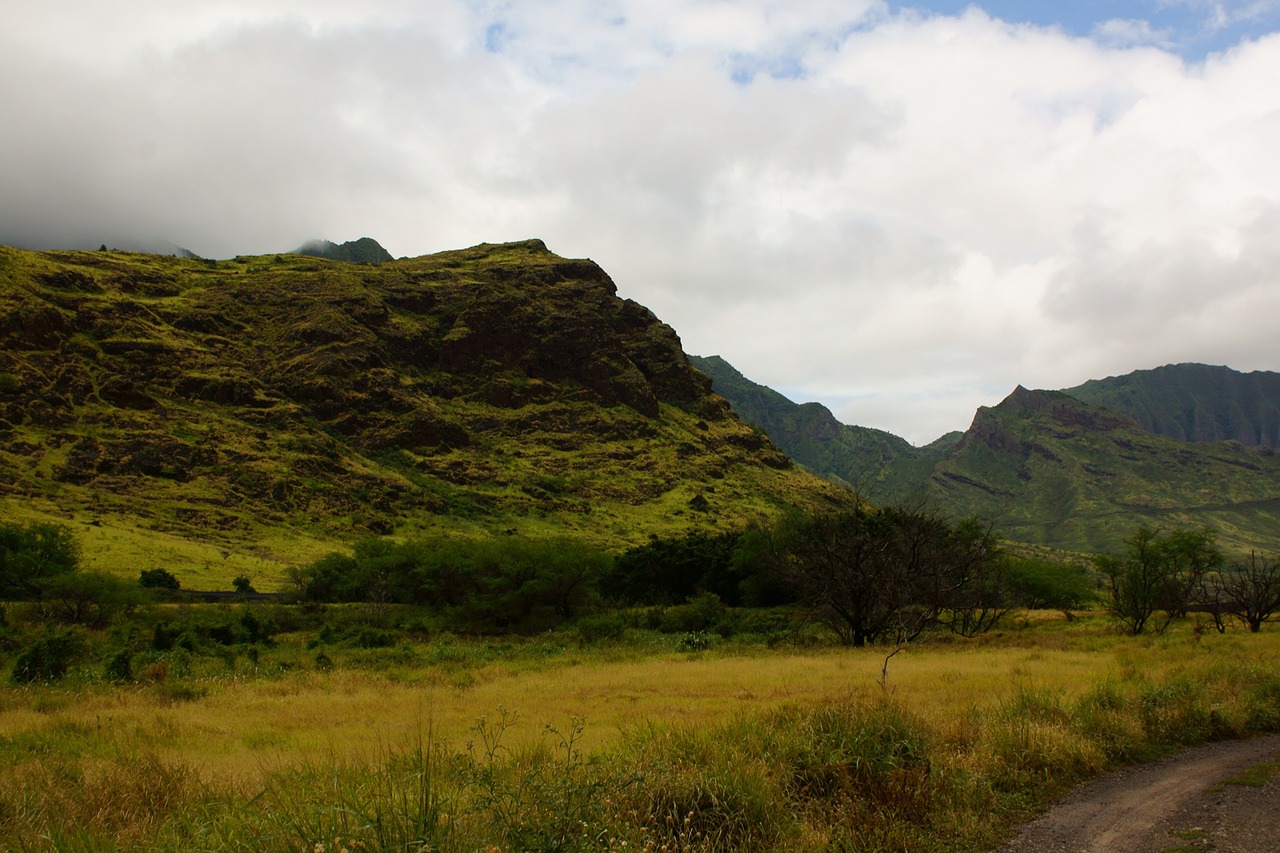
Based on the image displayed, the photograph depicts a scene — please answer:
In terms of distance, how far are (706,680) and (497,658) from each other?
1498cm

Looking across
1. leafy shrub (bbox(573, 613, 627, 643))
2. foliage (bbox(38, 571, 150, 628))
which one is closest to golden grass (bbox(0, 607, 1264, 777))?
leafy shrub (bbox(573, 613, 627, 643))

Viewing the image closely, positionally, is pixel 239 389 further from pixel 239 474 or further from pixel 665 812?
pixel 665 812

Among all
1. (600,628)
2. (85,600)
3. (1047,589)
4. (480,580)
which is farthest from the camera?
(1047,589)

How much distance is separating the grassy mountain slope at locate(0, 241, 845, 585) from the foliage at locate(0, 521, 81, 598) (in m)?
→ 11.9

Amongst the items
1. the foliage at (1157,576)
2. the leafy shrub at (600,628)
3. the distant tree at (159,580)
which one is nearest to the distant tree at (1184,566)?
the foliage at (1157,576)

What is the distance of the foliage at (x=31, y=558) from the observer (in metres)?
52.3

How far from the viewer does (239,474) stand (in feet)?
354

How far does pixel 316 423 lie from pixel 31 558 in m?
Answer: 88.0

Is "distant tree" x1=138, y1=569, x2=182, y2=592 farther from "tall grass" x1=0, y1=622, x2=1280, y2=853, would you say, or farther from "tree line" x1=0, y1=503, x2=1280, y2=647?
"tall grass" x1=0, y1=622, x2=1280, y2=853

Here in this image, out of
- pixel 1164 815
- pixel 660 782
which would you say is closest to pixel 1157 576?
pixel 1164 815

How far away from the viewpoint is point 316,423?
138625 millimetres

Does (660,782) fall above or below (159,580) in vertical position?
above

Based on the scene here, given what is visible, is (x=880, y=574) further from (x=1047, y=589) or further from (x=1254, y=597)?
(x=1047, y=589)

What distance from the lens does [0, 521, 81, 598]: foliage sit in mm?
52344
